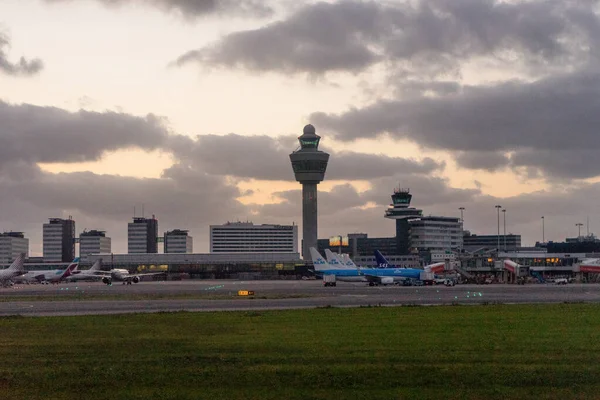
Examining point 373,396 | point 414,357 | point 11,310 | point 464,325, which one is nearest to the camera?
point 373,396

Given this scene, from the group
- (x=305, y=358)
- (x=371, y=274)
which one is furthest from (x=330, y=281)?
(x=305, y=358)

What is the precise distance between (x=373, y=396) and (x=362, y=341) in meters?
14.3

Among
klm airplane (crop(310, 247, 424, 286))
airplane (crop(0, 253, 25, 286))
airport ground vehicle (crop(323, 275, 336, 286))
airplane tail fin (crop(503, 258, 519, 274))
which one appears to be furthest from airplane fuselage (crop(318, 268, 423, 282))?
airplane (crop(0, 253, 25, 286))

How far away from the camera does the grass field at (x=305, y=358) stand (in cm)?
2448

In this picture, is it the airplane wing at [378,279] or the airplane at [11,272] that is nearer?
the airplane wing at [378,279]

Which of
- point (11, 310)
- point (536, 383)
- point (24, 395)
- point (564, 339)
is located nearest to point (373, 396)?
point (536, 383)

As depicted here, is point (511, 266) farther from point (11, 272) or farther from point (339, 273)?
point (11, 272)

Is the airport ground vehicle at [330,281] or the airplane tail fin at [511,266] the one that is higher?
the airplane tail fin at [511,266]

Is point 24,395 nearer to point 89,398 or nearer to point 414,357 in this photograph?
point 89,398

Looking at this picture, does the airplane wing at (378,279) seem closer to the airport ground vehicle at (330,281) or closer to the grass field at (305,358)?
the airport ground vehicle at (330,281)

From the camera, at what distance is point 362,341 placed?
1476 inches

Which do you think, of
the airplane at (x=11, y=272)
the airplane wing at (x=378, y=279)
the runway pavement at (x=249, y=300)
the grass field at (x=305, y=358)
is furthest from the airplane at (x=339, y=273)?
the grass field at (x=305, y=358)

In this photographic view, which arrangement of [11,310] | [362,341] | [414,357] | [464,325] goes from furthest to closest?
[11,310] < [464,325] < [362,341] < [414,357]

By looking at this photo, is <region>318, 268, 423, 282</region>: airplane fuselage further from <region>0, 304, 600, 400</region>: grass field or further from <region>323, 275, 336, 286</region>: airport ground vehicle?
<region>0, 304, 600, 400</region>: grass field
